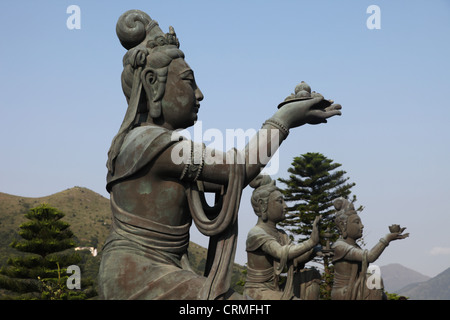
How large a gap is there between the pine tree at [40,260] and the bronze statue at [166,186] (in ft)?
75.6

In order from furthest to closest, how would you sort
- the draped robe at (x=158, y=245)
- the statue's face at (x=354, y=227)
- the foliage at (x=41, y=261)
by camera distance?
1. the foliage at (x=41, y=261)
2. the statue's face at (x=354, y=227)
3. the draped robe at (x=158, y=245)

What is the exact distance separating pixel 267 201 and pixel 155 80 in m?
4.72

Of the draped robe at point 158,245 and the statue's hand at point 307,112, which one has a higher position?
the statue's hand at point 307,112

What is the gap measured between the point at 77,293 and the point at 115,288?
80.1 feet

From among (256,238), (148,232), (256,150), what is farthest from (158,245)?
(256,238)

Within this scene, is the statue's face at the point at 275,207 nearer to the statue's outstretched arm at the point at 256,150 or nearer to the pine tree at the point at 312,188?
the statue's outstretched arm at the point at 256,150

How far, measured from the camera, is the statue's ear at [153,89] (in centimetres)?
473

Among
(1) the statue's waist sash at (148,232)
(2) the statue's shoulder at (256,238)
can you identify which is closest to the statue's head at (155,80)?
(1) the statue's waist sash at (148,232)

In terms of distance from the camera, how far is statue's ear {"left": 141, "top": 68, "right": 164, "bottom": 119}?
186 inches

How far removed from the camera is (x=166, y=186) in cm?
450

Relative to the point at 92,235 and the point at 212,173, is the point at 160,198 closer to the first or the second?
the point at 212,173

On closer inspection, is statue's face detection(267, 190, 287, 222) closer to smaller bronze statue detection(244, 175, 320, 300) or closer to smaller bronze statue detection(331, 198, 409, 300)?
smaller bronze statue detection(244, 175, 320, 300)

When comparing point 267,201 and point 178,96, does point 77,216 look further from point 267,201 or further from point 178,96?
point 178,96

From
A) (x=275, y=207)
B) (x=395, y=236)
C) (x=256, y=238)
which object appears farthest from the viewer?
(x=395, y=236)
